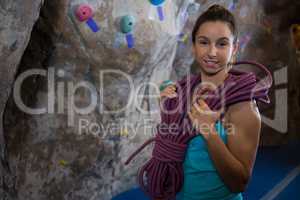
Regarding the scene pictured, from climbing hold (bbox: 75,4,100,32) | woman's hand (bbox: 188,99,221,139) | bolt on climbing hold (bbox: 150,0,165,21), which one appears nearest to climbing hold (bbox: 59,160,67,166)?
climbing hold (bbox: 75,4,100,32)

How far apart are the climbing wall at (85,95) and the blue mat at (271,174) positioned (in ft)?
1.00

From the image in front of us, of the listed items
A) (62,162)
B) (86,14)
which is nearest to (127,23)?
(86,14)

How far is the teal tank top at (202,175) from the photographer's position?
98cm

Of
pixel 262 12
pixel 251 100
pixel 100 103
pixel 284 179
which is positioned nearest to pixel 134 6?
pixel 100 103

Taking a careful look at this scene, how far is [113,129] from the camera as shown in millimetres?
2178

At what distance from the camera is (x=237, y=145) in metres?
0.94

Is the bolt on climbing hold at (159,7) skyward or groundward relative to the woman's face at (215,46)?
skyward

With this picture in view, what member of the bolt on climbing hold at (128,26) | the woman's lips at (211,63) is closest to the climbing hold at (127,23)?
the bolt on climbing hold at (128,26)

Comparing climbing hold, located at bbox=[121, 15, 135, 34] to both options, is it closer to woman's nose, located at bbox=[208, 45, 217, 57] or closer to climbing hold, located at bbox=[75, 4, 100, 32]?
climbing hold, located at bbox=[75, 4, 100, 32]

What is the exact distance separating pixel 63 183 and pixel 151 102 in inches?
31.3

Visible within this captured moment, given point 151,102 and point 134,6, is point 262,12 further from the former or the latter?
point 134,6

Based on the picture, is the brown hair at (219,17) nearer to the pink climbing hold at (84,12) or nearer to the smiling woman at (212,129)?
the smiling woman at (212,129)

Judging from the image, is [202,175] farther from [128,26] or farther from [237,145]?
[128,26]

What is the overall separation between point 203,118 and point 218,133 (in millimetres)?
59
